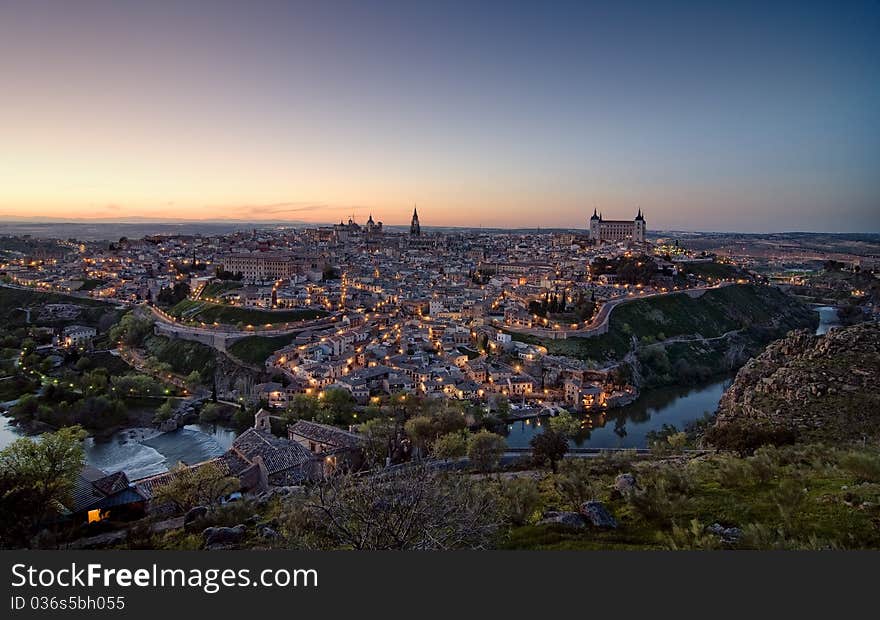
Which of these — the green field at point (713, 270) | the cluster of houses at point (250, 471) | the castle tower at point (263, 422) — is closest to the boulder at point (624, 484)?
the cluster of houses at point (250, 471)

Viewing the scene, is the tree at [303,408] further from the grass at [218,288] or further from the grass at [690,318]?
the grass at [218,288]

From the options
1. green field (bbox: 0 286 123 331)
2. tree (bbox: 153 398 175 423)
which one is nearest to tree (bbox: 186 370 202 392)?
tree (bbox: 153 398 175 423)

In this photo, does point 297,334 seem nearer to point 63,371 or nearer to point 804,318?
point 63,371

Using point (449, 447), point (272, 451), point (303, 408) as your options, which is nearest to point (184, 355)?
point (303, 408)

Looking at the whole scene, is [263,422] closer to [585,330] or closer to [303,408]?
[303,408]

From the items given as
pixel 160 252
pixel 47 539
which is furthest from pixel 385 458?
pixel 160 252

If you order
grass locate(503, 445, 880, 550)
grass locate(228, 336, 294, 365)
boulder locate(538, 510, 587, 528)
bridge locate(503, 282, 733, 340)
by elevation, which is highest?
grass locate(503, 445, 880, 550)

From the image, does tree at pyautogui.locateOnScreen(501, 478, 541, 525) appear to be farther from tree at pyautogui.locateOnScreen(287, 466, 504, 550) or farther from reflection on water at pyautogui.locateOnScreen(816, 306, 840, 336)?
reflection on water at pyautogui.locateOnScreen(816, 306, 840, 336)
